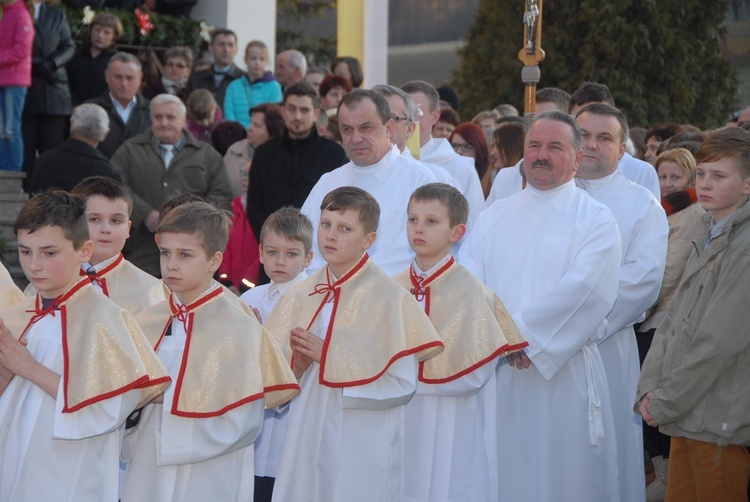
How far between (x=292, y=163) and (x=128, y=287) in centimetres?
267

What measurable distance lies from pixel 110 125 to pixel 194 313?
5.40m

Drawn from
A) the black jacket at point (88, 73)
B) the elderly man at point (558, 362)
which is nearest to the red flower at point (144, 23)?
the black jacket at point (88, 73)

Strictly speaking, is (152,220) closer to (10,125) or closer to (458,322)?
(10,125)

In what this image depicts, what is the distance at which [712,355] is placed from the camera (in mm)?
4836

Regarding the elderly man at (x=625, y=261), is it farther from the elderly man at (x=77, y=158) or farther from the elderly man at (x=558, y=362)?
the elderly man at (x=77, y=158)

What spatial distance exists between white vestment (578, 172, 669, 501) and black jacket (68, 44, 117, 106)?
602 cm

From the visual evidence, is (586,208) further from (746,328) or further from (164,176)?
(164,176)

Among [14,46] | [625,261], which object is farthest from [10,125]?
[625,261]

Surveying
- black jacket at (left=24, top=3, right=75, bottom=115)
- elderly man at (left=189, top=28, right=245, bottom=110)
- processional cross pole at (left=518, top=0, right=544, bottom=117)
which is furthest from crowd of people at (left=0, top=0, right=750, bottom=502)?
elderly man at (left=189, top=28, right=245, bottom=110)

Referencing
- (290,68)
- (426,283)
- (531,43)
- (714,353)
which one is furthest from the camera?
(290,68)

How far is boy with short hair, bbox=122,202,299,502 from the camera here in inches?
182

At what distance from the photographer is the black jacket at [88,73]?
435 inches

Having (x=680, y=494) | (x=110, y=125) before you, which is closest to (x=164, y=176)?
(x=110, y=125)

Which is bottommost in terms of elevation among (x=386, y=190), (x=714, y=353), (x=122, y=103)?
(x=714, y=353)
